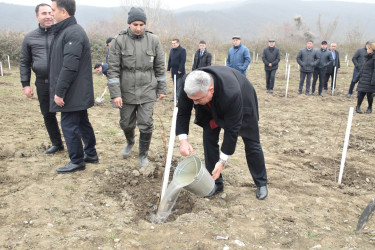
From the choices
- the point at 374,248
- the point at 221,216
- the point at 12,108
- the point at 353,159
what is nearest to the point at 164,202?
the point at 221,216

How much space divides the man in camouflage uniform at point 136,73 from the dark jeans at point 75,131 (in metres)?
0.48

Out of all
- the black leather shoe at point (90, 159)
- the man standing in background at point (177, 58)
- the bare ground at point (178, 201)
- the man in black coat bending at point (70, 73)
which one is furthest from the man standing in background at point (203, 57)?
the man in black coat bending at point (70, 73)

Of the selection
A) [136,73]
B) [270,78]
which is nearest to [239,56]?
[270,78]

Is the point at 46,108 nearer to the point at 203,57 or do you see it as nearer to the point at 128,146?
the point at 128,146

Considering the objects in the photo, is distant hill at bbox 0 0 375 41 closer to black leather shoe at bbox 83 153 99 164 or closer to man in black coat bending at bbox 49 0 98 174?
black leather shoe at bbox 83 153 99 164

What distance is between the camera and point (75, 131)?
3883mm

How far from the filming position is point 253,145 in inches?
134

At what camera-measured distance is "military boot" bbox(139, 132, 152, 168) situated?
4234 mm

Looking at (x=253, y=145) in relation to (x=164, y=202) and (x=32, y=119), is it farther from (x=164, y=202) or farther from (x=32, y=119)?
(x=32, y=119)

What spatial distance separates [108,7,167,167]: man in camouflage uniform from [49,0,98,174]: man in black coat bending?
31 cm

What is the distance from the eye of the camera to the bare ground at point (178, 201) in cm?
284

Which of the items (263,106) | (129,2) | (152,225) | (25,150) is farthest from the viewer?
(129,2)

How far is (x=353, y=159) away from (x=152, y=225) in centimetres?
365

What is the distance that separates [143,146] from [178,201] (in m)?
0.98
